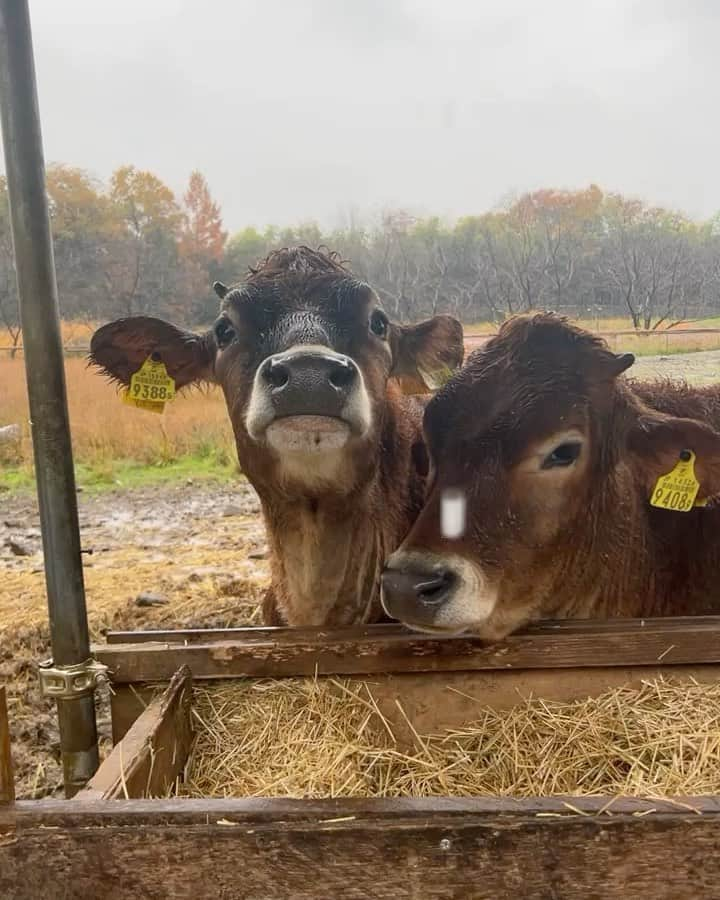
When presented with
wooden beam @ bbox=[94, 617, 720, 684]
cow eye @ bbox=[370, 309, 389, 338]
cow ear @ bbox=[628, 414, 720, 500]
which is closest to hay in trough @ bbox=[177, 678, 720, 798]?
wooden beam @ bbox=[94, 617, 720, 684]

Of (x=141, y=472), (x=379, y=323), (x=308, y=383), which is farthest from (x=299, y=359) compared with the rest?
(x=141, y=472)

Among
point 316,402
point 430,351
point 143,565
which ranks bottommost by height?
point 143,565

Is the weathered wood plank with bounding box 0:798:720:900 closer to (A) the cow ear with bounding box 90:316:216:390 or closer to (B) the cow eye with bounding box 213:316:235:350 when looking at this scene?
(B) the cow eye with bounding box 213:316:235:350

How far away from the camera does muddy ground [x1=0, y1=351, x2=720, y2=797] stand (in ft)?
13.9

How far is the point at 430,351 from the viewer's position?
323 centimetres

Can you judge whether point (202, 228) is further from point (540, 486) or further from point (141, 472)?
point (540, 486)

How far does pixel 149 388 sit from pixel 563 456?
5.54 ft

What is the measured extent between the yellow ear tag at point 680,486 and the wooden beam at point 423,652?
1.44 ft

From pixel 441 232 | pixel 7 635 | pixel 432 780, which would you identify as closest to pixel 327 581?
pixel 432 780

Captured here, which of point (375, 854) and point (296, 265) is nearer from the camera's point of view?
point (375, 854)

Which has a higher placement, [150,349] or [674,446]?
[150,349]

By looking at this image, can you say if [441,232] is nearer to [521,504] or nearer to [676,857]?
[521,504]

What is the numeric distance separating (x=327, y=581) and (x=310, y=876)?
1.78 meters

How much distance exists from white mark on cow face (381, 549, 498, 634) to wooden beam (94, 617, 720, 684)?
0.40 feet
